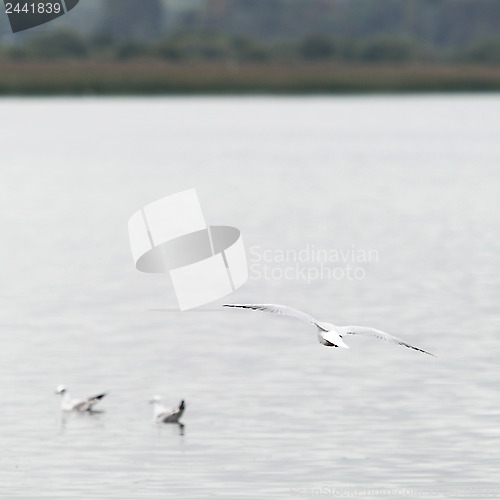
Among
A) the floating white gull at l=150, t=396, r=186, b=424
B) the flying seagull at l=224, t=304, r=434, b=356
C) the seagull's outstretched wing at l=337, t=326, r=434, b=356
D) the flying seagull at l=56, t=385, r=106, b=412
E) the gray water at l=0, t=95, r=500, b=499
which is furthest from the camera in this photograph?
the flying seagull at l=56, t=385, r=106, b=412

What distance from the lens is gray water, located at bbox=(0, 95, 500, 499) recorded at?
1516 cm

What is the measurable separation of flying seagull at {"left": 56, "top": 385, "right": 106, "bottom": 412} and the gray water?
0.12 m

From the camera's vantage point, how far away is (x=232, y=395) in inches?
731

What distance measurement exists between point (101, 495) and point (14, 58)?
12277cm

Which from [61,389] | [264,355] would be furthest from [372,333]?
[264,355]

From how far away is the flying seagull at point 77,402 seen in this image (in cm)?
1742

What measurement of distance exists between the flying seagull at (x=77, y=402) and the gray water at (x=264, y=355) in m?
0.12

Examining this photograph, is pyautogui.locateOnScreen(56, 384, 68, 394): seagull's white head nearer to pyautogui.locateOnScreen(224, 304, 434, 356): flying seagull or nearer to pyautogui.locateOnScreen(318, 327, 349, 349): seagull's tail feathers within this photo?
pyautogui.locateOnScreen(224, 304, 434, 356): flying seagull

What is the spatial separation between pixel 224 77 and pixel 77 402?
113 metres

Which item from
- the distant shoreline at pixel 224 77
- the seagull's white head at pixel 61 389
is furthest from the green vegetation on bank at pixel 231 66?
the seagull's white head at pixel 61 389

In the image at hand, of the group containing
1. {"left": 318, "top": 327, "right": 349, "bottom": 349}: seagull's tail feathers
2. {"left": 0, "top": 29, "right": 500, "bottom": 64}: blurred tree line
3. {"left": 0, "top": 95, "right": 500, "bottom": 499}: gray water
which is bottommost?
{"left": 0, "top": 29, "right": 500, "bottom": 64}: blurred tree line

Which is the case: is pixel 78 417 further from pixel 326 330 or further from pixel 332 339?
pixel 332 339

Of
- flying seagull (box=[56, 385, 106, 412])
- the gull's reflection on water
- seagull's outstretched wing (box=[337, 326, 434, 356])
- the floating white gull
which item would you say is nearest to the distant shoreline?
flying seagull (box=[56, 385, 106, 412])

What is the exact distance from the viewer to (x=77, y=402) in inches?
690
